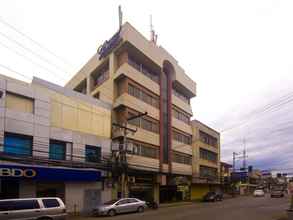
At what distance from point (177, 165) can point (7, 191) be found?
3014 cm

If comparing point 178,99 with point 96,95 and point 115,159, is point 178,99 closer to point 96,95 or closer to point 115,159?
point 96,95

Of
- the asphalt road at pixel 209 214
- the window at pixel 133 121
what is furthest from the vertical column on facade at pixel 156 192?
the asphalt road at pixel 209 214

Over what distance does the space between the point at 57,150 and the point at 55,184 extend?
2.89 metres

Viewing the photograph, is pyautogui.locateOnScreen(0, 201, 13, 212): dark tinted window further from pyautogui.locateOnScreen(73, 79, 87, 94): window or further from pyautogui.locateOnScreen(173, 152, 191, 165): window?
pyautogui.locateOnScreen(73, 79, 87, 94): window

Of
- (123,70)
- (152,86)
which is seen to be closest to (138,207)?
(123,70)

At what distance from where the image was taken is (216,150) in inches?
2958

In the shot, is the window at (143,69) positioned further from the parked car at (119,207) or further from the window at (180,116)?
the parked car at (119,207)

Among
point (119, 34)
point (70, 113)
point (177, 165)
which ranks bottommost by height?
point (177, 165)

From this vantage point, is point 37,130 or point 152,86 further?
point 152,86

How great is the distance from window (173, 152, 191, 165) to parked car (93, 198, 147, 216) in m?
20.8

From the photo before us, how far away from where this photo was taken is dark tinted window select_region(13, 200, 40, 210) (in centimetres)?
1955

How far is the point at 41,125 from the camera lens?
102 ft

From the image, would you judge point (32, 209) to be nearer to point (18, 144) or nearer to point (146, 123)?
point (18, 144)

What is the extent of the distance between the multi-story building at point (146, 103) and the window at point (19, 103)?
482 inches
